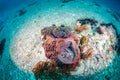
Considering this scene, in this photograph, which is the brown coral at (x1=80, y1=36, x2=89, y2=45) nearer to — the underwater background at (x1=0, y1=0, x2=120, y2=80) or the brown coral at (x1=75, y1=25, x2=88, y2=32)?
the brown coral at (x1=75, y1=25, x2=88, y2=32)

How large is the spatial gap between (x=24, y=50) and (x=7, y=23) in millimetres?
1897

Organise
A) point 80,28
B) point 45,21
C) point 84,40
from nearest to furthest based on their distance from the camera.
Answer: point 84,40 < point 80,28 < point 45,21

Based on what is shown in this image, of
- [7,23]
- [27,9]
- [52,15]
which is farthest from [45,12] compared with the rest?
[7,23]

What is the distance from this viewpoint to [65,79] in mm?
5859

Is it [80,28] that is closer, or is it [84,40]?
[84,40]

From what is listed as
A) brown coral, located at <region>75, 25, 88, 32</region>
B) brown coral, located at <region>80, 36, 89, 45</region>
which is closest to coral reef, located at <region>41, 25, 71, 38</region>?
brown coral, located at <region>75, 25, 88, 32</region>

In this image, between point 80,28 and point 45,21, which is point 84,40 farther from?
point 45,21

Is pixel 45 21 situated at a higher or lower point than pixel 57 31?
higher

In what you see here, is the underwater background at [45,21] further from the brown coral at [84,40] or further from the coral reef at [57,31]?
the brown coral at [84,40]

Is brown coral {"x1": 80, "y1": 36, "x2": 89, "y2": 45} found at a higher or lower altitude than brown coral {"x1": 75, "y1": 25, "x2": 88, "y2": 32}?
lower

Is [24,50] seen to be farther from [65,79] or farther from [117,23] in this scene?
[117,23]

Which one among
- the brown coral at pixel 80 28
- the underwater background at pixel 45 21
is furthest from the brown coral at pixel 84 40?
the underwater background at pixel 45 21

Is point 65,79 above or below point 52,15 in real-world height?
below

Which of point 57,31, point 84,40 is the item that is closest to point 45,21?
point 57,31
